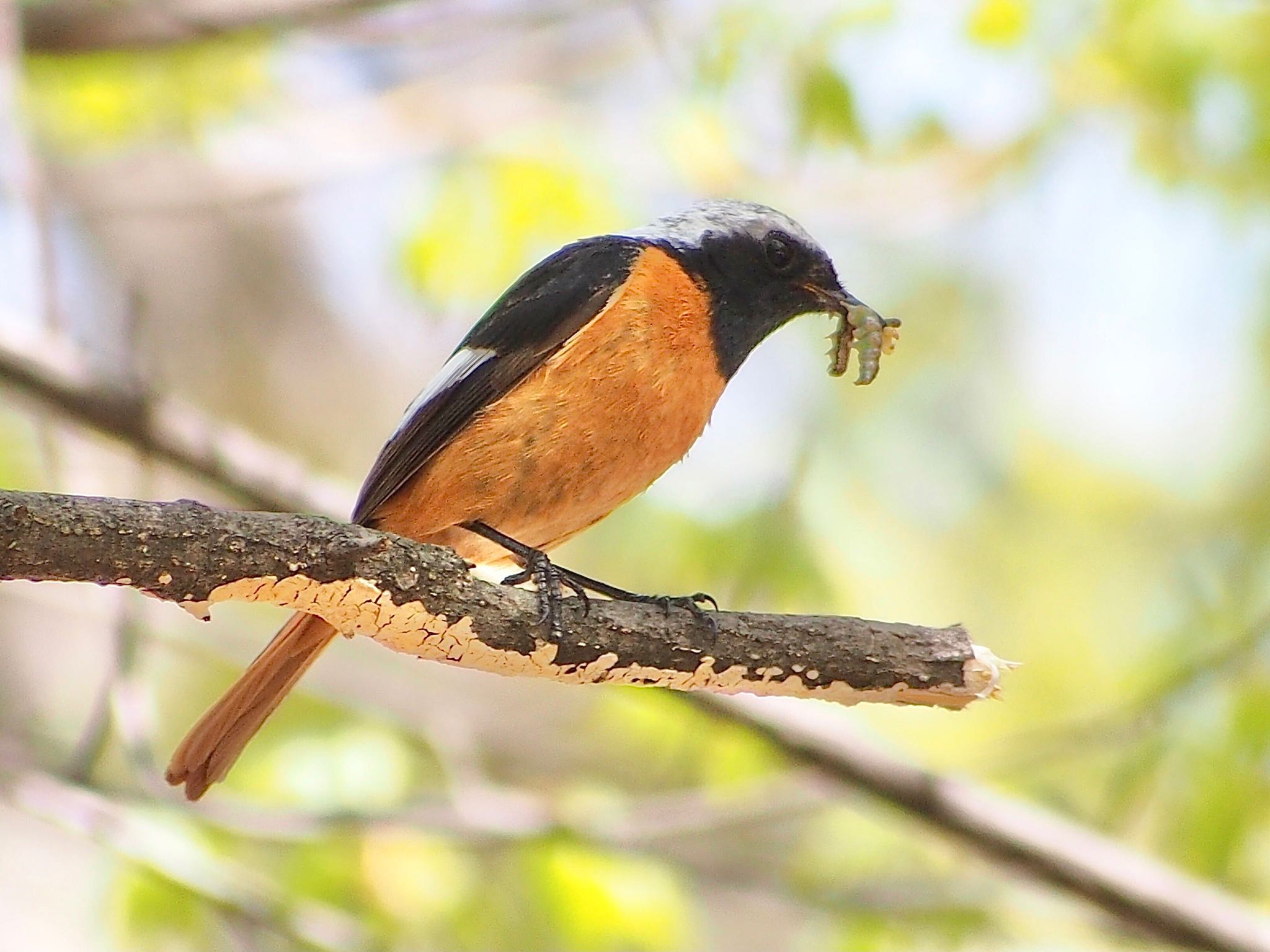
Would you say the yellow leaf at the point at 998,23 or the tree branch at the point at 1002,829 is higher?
the yellow leaf at the point at 998,23

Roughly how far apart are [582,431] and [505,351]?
1.15ft

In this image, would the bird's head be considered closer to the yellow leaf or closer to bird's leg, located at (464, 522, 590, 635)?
bird's leg, located at (464, 522, 590, 635)

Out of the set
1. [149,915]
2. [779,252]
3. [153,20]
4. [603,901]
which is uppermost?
[153,20]

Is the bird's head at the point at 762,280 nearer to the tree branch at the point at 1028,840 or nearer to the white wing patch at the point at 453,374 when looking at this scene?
the white wing patch at the point at 453,374

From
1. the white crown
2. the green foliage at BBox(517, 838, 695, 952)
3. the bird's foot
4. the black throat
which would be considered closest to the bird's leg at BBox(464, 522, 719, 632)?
the bird's foot

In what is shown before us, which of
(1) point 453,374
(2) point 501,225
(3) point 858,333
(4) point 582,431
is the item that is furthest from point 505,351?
(2) point 501,225

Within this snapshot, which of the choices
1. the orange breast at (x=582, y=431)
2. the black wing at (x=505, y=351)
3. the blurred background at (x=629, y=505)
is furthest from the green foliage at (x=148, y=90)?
the orange breast at (x=582, y=431)

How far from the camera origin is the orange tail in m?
3.58

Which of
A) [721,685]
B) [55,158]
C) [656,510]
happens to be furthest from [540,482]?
[55,158]

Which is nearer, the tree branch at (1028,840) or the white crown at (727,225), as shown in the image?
the white crown at (727,225)

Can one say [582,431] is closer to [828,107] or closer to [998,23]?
[828,107]

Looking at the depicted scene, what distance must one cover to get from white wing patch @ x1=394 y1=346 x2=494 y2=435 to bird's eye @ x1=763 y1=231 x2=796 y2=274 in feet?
2.80

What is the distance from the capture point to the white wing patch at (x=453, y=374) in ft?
12.6

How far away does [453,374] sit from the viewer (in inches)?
155
